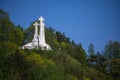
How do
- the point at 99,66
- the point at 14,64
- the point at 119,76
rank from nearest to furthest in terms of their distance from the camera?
the point at 14,64 → the point at 119,76 → the point at 99,66

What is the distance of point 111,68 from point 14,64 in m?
13.9

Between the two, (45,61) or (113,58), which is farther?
(113,58)

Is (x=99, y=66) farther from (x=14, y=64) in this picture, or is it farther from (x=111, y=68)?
(x=14, y=64)

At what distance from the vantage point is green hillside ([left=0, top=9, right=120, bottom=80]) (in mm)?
28641

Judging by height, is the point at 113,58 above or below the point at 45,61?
above

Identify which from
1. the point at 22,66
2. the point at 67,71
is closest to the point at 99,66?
the point at 67,71

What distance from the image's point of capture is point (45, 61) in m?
31.0

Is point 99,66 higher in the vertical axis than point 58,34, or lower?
lower

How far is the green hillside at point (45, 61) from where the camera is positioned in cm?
2864

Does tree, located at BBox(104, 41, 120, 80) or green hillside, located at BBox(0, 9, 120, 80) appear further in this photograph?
tree, located at BBox(104, 41, 120, 80)

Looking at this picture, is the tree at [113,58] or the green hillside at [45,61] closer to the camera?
the green hillside at [45,61]

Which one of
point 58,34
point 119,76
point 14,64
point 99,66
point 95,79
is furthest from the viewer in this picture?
point 58,34

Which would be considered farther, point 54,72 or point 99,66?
point 99,66

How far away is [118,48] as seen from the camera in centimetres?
4116
